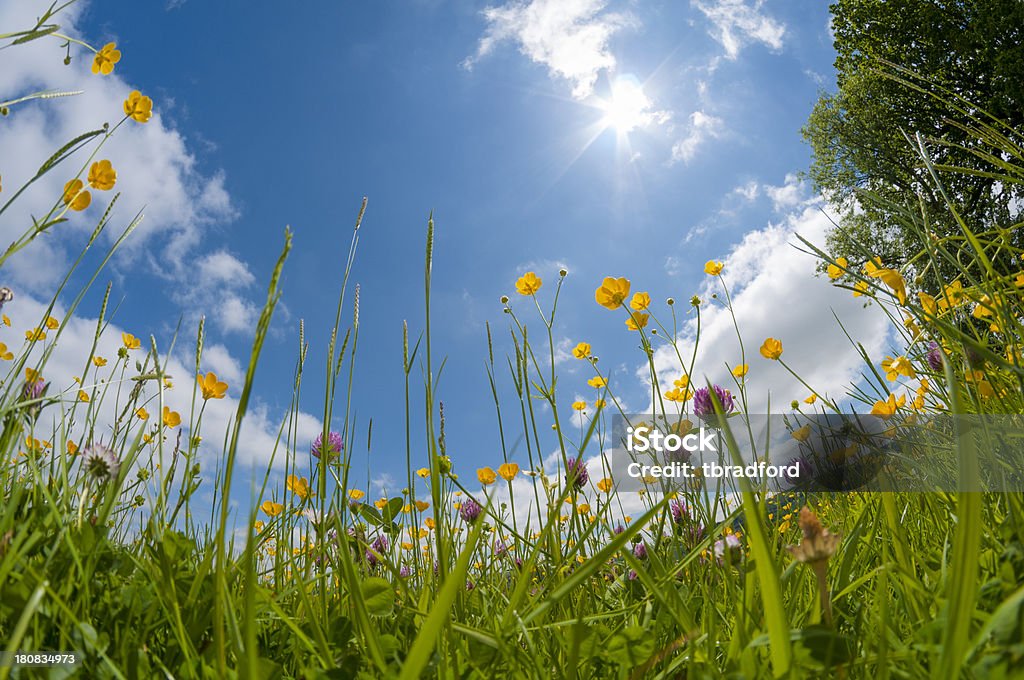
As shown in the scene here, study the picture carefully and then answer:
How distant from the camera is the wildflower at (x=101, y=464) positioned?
984mm

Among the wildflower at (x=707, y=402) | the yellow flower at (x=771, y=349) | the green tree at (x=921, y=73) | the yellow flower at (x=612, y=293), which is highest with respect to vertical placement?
the green tree at (x=921, y=73)

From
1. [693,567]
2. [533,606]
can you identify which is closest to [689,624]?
[533,606]

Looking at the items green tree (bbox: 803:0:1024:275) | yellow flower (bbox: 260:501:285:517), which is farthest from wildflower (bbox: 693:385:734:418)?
green tree (bbox: 803:0:1024:275)

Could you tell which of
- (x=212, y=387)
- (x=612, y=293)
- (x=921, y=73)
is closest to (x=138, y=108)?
(x=212, y=387)

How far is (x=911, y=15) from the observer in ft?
39.8

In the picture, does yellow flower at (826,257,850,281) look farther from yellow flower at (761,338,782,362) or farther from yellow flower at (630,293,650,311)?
yellow flower at (630,293,650,311)

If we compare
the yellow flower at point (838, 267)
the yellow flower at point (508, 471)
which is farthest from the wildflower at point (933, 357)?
the yellow flower at point (508, 471)

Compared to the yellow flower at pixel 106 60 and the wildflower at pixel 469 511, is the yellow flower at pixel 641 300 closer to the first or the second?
the wildflower at pixel 469 511

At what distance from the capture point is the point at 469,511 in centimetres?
194

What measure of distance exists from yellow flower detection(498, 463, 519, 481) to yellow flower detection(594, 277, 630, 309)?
0.59m

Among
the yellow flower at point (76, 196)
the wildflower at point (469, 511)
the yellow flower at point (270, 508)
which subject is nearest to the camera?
the yellow flower at point (76, 196)

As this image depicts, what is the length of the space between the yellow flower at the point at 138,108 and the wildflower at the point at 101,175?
13 cm

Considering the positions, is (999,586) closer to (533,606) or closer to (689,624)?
(689,624)

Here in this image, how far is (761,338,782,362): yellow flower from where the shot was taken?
6.42 ft
